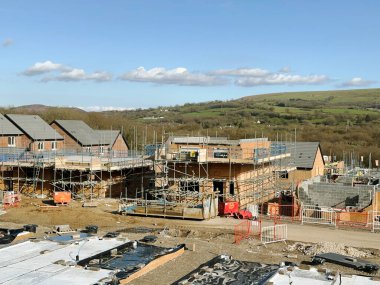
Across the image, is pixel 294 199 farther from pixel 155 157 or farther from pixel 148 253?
pixel 148 253

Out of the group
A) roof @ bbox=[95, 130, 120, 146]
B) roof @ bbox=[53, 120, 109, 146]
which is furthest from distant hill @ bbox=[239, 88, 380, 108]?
roof @ bbox=[53, 120, 109, 146]

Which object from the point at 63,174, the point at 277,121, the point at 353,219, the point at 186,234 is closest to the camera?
the point at 186,234

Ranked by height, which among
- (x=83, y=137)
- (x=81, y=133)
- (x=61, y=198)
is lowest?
(x=61, y=198)

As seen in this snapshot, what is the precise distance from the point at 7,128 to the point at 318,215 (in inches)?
1088

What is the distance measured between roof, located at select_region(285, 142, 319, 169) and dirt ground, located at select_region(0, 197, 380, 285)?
13.9m

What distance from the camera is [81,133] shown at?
49969mm

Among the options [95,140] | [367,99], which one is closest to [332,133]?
[95,140]

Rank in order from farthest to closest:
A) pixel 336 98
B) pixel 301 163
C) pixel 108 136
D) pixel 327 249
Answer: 1. pixel 336 98
2. pixel 108 136
3. pixel 301 163
4. pixel 327 249

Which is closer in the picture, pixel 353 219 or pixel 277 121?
pixel 353 219

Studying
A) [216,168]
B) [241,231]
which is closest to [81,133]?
[216,168]

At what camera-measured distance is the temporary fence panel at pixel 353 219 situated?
2469cm

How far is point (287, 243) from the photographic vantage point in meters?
20.5

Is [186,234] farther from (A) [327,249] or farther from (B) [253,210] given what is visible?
(A) [327,249]

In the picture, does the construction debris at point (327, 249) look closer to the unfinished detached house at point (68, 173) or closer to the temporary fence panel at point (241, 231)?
the temporary fence panel at point (241, 231)
